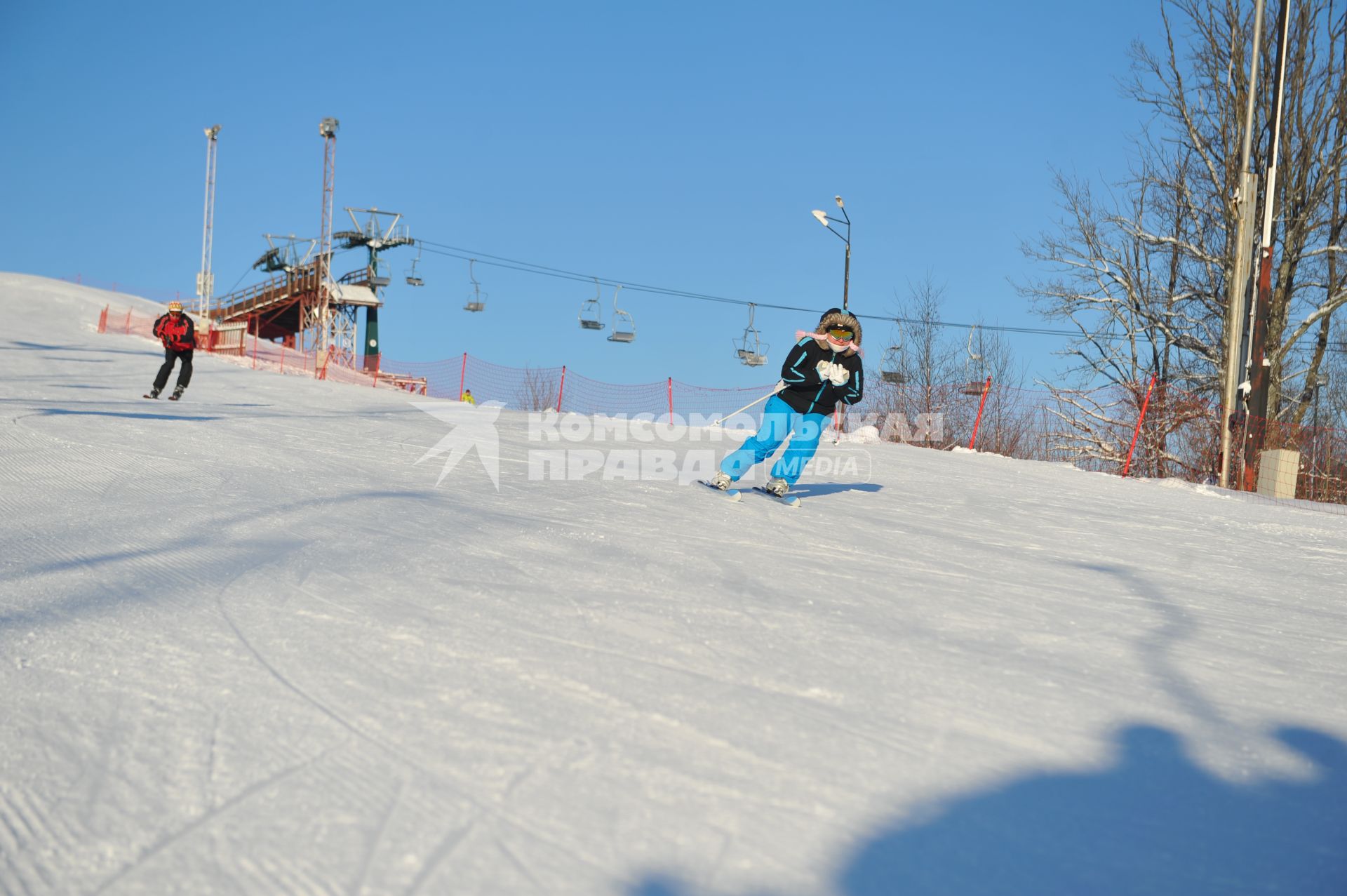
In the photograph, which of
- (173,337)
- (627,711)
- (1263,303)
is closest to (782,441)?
(627,711)

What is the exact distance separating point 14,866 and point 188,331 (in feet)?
48.9

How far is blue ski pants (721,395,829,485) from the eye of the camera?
26.9 ft

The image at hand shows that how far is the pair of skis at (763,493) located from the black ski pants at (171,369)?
10.5m

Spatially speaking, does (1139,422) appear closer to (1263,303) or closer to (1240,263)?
(1263,303)

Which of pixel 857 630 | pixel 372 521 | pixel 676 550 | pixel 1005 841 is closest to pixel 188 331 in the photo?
pixel 372 521

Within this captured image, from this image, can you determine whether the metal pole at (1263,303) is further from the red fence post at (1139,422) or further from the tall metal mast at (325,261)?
the tall metal mast at (325,261)

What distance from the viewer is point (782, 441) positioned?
8.30 m

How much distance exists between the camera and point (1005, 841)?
237 centimetres

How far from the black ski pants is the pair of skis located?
1046 cm

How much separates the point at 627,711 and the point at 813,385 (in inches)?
218

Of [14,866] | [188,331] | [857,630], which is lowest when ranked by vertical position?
[14,866]

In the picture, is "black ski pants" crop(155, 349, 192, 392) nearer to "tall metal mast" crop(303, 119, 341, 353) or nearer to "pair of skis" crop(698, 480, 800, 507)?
"pair of skis" crop(698, 480, 800, 507)

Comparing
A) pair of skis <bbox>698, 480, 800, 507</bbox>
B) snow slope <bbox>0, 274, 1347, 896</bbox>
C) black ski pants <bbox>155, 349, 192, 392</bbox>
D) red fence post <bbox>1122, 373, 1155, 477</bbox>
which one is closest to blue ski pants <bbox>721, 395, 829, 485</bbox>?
pair of skis <bbox>698, 480, 800, 507</bbox>

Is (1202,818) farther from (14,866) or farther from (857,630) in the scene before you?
(14,866)
